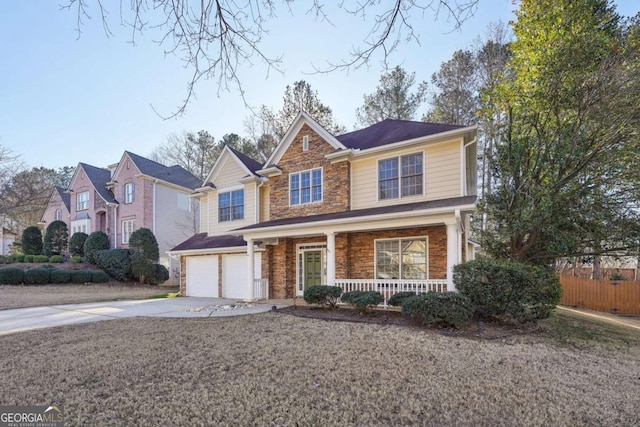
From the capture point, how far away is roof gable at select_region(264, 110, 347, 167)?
13.1m

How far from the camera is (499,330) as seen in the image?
25.9ft

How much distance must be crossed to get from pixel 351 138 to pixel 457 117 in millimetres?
10544

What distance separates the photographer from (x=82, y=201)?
28.1m

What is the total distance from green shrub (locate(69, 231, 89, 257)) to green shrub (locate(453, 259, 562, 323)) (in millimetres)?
27880

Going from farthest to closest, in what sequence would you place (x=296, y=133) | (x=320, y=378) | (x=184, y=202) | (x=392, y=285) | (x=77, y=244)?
(x=184, y=202)
(x=77, y=244)
(x=296, y=133)
(x=392, y=285)
(x=320, y=378)

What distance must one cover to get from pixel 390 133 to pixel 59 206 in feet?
106

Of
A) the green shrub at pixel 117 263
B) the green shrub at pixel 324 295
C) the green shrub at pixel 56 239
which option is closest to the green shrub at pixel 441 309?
the green shrub at pixel 324 295

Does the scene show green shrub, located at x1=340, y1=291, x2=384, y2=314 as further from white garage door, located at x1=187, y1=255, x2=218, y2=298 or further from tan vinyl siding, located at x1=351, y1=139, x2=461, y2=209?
white garage door, located at x1=187, y1=255, x2=218, y2=298

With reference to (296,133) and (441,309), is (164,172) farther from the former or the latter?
(441,309)

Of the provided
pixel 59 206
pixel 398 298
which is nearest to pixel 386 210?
pixel 398 298

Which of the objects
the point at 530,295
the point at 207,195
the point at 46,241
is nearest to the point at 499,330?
the point at 530,295

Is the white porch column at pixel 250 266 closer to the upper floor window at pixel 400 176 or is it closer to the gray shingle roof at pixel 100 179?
the upper floor window at pixel 400 176

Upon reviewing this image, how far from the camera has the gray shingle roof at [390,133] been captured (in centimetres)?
1178

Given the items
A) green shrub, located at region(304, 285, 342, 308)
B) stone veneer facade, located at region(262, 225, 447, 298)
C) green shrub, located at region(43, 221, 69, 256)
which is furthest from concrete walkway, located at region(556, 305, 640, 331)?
green shrub, located at region(43, 221, 69, 256)
